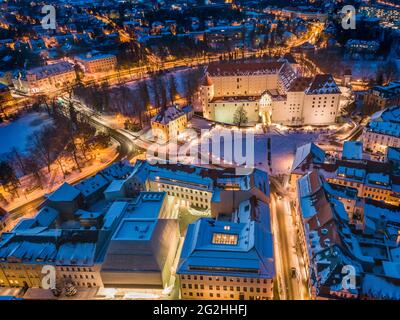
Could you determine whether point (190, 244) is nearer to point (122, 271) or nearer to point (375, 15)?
point (122, 271)

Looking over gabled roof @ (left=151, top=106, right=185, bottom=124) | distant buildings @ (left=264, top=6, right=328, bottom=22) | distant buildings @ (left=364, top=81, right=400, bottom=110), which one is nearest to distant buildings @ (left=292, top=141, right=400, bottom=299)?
distant buildings @ (left=364, top=81, right=400, bottom=110)

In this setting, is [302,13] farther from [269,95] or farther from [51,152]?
[51,152]

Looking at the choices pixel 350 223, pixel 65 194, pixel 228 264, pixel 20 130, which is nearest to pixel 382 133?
pixel 350 223

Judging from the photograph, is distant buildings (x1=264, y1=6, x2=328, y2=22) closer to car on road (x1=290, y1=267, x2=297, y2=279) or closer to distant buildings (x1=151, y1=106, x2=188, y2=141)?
distant buildings (x1=151, y1=106, x2=188, y2=141)

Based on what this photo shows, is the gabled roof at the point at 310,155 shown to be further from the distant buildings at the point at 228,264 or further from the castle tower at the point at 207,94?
the castle tower at the point at 207,94

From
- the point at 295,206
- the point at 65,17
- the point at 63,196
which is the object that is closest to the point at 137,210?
the point at 63,196

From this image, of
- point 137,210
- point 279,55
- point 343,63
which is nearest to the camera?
point 137,210
